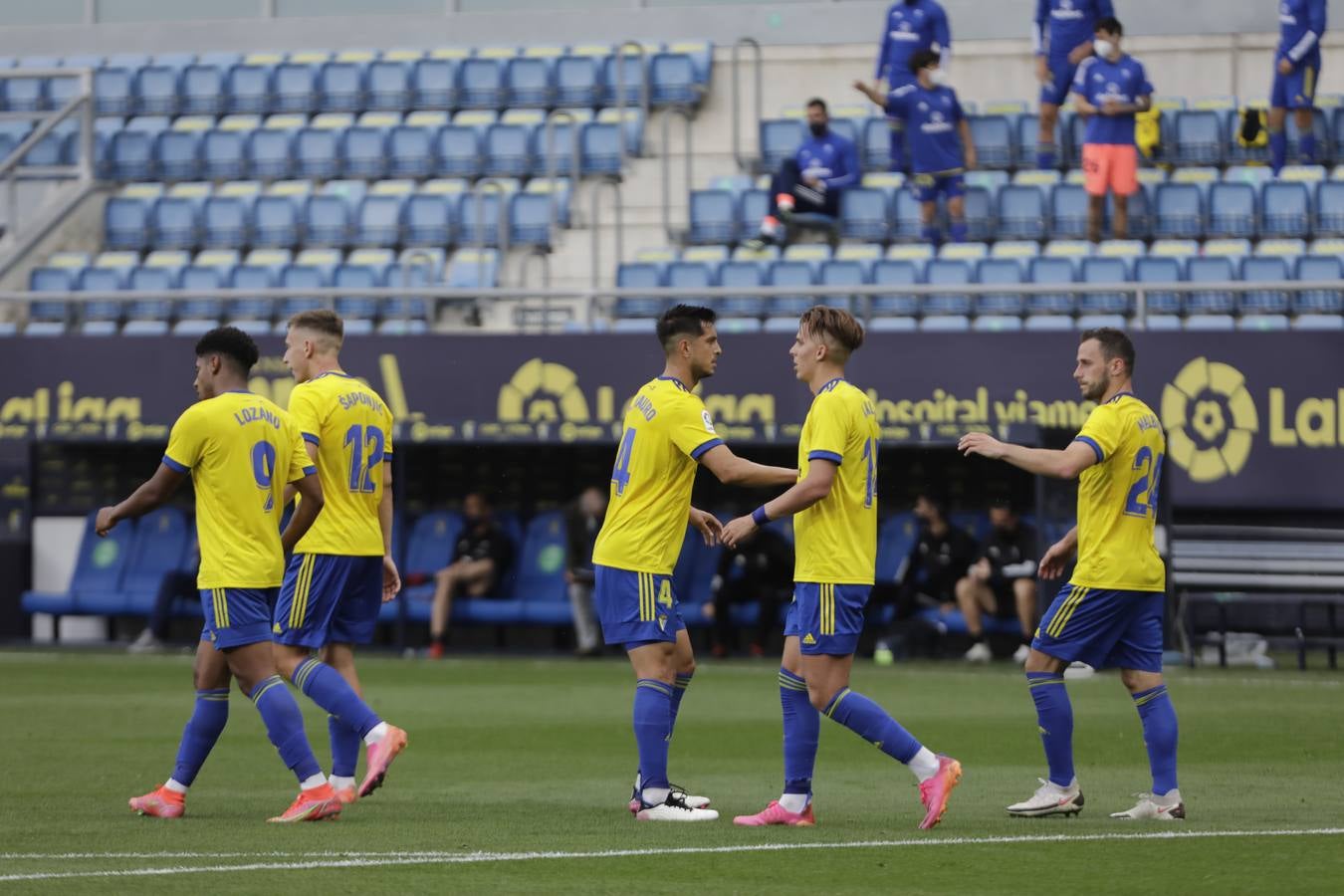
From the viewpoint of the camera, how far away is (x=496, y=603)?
66.4ft

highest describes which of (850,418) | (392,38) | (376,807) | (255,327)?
(392,38)

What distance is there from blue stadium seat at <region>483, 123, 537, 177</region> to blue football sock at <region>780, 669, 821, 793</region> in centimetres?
1597

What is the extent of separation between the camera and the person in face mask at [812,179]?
21.1m

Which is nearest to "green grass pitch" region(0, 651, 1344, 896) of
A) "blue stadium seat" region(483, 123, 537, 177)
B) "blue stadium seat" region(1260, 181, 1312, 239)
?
"blue stadium seat" region(1260, 181, 1312, 239)

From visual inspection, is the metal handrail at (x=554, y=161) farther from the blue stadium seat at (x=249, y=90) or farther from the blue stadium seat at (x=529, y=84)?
the blue stadium seat at (x=249, y=90)

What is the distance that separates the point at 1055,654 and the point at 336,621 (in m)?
2.96

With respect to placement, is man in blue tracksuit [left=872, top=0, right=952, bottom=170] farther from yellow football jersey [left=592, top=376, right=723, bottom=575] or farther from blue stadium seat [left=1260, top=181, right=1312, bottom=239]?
yellow football jersey [left=592, top=376, right=723, bottom=575]

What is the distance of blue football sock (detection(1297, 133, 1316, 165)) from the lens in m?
21.3

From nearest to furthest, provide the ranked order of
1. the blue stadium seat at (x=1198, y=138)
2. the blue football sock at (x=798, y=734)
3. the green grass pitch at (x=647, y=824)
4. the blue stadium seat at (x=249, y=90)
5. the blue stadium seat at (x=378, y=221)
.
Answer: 1. the green grass pitch at (x=647, y=824)
2. the blue football sock at (x=798, y=734)
3. the blue stadium seat at (x=1198, y=138)
4. the blue stadium seat at (x=378, y=221)
5. the blue stadium seat at (x=249, y=90)

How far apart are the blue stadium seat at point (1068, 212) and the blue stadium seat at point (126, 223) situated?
9905mm

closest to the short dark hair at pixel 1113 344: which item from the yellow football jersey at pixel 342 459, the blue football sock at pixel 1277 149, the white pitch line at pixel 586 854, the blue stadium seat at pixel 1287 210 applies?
the white pitch line at pixel 586 854

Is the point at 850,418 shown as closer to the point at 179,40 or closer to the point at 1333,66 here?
the point at 1333,66

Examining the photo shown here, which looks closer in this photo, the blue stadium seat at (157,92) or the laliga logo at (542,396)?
the laliga logo at (542,396)

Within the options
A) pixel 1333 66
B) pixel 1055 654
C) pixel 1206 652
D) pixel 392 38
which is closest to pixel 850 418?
pixel 1055 654
